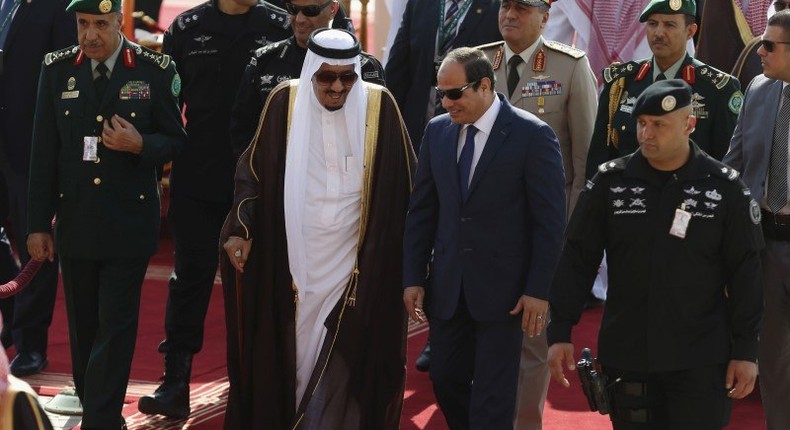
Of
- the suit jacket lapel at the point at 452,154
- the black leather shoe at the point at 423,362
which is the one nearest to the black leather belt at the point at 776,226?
the suit jacket lapel at the point at 452,154

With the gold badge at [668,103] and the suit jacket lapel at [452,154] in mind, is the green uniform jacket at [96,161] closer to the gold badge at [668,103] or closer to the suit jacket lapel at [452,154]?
the suit jacket lapel at [452,154]

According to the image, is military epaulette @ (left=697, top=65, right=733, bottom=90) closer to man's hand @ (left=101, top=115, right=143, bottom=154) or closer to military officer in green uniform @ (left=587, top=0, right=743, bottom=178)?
military officer in green uniform @ (left=587, top=0, right=743, bottom=178)

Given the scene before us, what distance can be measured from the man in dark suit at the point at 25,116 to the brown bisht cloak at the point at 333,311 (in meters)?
2.08

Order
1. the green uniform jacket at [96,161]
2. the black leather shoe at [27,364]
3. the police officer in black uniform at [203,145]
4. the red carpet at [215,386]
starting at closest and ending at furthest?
the green uniform jacket at [96,161]
the red carpet at [215,386]
the police officer in black uniform at [203,145]
the black leather shoe at [27,364]

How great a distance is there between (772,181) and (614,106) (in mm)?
819

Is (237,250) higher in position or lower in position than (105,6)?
lower

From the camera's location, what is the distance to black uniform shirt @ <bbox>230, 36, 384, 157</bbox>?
718 centimetres

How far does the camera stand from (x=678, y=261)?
5133mm

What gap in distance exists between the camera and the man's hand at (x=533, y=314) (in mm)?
5832

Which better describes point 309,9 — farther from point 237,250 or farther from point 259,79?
point 237,250

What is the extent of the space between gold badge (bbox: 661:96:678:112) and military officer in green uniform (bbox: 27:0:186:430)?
2545mm

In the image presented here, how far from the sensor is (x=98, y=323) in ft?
22.8

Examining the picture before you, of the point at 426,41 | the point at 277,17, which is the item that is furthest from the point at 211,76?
the point at 426,41

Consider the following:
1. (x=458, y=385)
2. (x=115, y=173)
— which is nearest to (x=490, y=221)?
(x=458, y=385)
